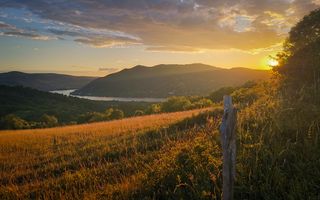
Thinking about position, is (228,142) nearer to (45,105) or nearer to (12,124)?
(12,124)

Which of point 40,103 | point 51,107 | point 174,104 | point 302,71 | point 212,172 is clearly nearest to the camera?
point 212,172

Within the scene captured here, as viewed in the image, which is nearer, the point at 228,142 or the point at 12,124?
the point at 228,142

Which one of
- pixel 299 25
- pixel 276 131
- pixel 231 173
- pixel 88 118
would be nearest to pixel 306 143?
pixel 276 131

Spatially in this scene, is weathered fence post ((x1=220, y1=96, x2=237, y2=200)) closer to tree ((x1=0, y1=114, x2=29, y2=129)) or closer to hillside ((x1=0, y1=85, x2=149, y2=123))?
tree ((x1=0, y1=114, x2=29, y2=129))

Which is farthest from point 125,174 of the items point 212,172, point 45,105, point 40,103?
point 40,103

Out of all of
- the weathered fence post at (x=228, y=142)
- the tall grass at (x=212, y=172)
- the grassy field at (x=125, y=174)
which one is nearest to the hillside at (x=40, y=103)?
the grassy field at (x=125, y=174)

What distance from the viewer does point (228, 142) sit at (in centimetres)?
388

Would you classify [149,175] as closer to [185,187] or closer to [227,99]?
[185,187]

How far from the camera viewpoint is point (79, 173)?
790 cm

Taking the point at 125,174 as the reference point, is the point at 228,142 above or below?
above

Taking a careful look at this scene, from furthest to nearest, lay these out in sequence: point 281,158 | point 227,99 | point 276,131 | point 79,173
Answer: point 79,173
point 276,131
point 281,158
point 227,99

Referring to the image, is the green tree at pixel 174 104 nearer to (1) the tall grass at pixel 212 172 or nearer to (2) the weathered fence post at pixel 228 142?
(1) the tall grass at pixel 212 172

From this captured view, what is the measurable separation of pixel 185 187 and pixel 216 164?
0.76 metres

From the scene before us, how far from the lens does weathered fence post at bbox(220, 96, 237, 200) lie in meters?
3.80
